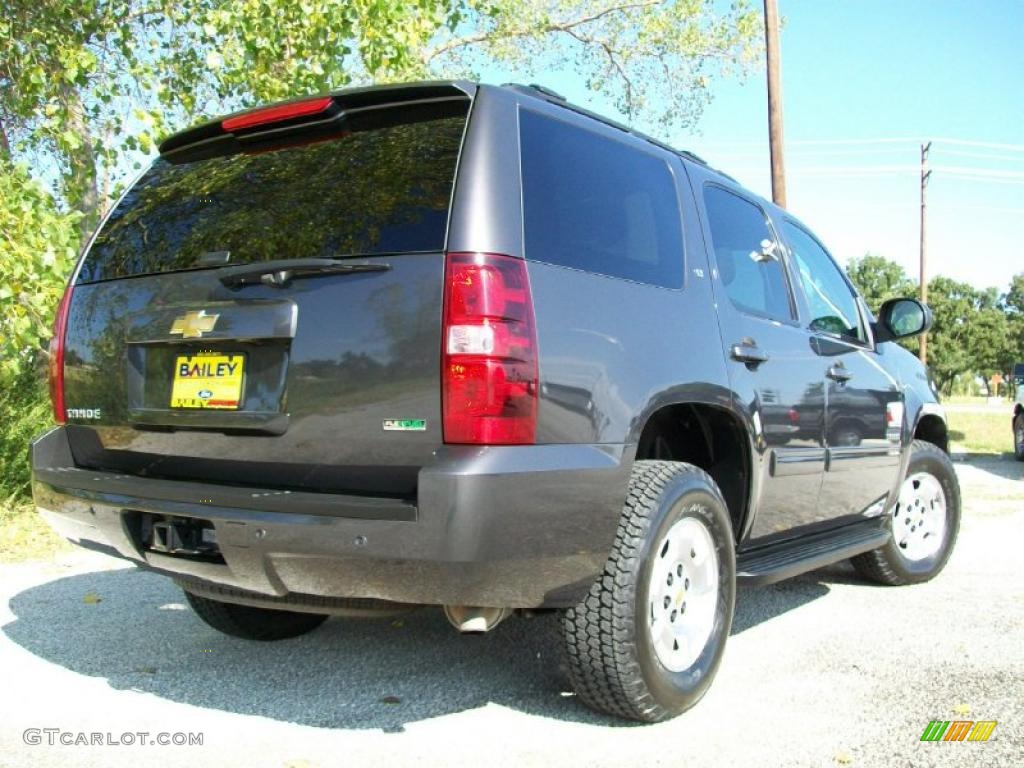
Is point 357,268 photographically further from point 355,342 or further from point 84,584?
point 84,584

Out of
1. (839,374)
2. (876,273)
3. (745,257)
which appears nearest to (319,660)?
(745,257)

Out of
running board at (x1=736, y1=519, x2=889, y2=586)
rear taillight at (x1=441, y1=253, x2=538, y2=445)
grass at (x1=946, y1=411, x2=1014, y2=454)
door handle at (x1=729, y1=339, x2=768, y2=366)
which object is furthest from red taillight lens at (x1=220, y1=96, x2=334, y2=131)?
grass at (x1=946, y1=411, x2=1014, y2=454)

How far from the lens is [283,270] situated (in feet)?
9.19

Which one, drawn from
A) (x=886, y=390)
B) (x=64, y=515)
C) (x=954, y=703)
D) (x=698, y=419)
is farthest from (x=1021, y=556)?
(x=64, y=515)

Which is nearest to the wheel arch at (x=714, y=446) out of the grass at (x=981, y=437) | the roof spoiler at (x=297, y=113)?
the roof spoiler at (x=297, y=113)

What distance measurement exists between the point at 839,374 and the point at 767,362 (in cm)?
79

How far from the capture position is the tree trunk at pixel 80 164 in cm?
864

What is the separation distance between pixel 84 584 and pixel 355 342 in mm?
3465

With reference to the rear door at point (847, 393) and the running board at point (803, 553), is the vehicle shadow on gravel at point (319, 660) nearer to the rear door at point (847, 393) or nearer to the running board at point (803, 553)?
the running board at point (803, 553)

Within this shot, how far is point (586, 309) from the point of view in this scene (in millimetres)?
2877

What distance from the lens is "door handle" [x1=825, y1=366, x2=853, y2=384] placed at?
173 inches

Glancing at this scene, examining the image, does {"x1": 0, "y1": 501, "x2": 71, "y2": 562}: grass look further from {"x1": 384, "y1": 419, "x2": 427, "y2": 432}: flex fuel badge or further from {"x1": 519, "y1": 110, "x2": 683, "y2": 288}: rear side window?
{"x1": 519, "y1": 110, "x2": 683, "y2": 288}: rear side window

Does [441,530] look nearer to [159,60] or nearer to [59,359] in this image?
[59,359]

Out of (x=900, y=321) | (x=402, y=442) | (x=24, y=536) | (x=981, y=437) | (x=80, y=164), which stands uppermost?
(x=80, y=164)
